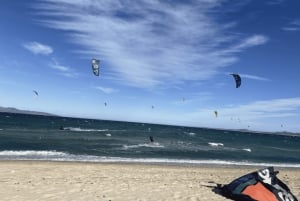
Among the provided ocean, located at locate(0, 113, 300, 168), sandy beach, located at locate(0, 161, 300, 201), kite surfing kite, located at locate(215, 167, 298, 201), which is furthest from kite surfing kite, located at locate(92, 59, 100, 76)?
kite surfing kite, located at locate(215, 167, 298, 201)

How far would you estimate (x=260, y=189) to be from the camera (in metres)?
11.0

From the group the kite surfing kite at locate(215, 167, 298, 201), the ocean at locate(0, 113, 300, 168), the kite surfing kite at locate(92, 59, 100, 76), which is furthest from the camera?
the ocean at locate(0, 113, 300, 168)

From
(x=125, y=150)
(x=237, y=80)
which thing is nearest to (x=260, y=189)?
(x=237, y=80)

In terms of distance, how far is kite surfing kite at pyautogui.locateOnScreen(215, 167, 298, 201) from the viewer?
1082cm

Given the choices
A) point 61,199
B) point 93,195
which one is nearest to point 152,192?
point 93,195

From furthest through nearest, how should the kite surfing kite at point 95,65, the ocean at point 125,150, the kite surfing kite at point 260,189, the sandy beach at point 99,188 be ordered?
the ocean at point 125,150 < the kite surfing kite at point 95,65 < the sandy beach at point 99,188 < the kite surfing kite at point 260,189

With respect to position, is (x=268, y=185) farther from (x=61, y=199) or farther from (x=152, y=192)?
(x=61, y=199)

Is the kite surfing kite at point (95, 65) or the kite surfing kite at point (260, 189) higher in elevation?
the kite surfing kite at point (95, 65)

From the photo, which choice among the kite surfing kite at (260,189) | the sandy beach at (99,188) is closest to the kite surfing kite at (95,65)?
the sandy beach at (99,188)

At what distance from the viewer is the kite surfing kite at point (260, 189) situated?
35.5ft

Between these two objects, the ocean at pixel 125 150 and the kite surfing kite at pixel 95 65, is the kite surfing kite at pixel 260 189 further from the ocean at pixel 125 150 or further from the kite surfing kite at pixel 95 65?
the ocean at pixel 125 150

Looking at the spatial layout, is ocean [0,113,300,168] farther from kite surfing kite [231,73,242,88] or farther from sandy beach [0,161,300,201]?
sandy beach [0,161,300,201]

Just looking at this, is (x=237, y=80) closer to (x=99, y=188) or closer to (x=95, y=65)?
(x=95, y=65)

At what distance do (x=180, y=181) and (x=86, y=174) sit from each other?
4.18 metres
